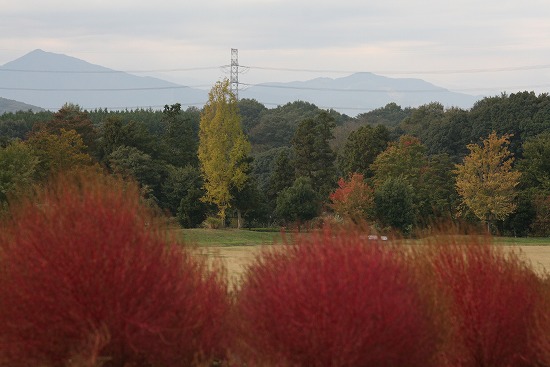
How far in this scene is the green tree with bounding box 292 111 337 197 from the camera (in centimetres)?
7927

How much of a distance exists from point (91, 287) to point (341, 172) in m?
70.2

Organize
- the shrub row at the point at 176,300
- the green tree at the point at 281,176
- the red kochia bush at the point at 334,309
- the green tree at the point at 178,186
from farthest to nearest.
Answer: the green tree at the point at 281,176
the green tree at the point at 178,186
the shrub row at the point at 176,300
the red kochia bush at the point at 334,309

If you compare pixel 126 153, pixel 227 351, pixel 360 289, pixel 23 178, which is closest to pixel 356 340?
pixel 360 289

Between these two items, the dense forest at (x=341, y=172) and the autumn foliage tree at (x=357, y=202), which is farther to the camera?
the dense forest at (x=341, y=172)

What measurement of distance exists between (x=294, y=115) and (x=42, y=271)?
385 ft

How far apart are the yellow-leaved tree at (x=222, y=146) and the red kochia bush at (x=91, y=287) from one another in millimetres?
47786

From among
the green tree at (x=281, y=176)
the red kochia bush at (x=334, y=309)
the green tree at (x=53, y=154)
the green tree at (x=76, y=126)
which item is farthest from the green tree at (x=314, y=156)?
the red kochia bush at (x=334, y=309)

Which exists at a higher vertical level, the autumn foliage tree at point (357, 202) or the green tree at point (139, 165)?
the green tree at point (139, 165)

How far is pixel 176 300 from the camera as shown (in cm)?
1430

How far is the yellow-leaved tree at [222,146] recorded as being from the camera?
62562 mm

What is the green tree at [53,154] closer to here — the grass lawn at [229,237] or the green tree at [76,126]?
the grass lawn at [229,237]

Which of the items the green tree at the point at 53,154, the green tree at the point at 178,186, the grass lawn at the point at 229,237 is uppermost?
the green tree at the point at 53,154

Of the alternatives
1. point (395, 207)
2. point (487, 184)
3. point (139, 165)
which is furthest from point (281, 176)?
point (487, 184)

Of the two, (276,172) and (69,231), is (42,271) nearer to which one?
(69,231)
